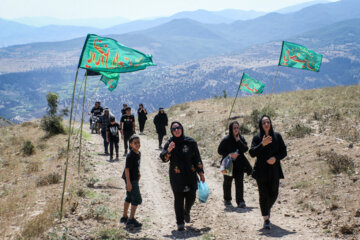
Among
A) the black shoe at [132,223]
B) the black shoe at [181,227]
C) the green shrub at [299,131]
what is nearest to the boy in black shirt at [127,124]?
the green shrub at [299,131]

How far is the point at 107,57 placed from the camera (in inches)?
313

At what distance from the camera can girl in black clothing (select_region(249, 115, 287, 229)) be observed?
6887 mm

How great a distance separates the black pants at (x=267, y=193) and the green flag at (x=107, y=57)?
12.6 feet

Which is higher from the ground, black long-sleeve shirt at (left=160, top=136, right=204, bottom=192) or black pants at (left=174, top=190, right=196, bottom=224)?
black long-sleeve shirt at (left=160, top=136, right=204, bottom=192)

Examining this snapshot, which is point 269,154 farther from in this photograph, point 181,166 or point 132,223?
point 132,223

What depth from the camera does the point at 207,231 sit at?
23.0ft

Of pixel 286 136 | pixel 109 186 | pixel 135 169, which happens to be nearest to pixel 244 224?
pixel 135 169

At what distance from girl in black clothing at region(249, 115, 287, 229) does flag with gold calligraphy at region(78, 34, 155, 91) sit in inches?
131

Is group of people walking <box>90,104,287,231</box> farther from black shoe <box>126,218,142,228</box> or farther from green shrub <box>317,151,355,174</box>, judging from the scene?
→ green shrub <box>317,151,355,174</box>

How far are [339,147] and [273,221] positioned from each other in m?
4.67

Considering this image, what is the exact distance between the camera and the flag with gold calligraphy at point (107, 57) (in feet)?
25.1

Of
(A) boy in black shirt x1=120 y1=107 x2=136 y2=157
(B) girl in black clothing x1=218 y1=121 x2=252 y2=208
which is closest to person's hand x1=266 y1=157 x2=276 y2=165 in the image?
(B) girl in black clothing x1=218 y1=121 x2=252 y2=208

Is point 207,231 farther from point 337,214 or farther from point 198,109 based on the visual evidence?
point 198,109

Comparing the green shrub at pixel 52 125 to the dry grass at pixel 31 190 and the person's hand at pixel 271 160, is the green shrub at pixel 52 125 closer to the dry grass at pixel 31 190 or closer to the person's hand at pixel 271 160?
the dry grass at pixel 31 190
